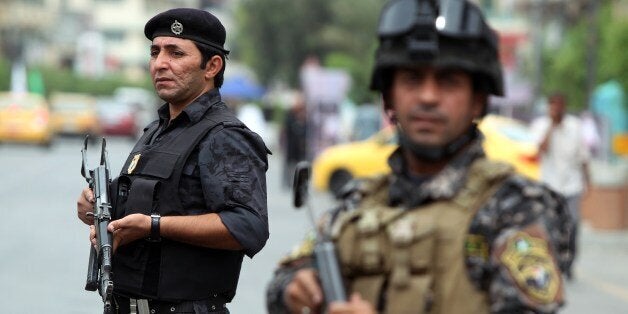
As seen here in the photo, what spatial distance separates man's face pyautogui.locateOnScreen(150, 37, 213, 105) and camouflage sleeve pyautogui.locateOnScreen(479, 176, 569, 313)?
1.88m

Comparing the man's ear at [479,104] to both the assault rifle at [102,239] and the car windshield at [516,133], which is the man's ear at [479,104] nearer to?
the assault rifle at [102,239]

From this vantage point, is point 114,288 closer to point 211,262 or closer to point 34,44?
point 211,262

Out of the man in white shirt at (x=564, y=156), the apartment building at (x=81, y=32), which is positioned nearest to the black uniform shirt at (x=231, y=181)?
the man in white shirt at (x=564, y=156)

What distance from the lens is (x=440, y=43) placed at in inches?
131

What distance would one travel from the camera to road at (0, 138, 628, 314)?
12141 millimetres

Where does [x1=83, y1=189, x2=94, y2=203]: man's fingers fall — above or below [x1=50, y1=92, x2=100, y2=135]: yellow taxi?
above

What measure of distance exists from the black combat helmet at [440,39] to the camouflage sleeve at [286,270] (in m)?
0.42

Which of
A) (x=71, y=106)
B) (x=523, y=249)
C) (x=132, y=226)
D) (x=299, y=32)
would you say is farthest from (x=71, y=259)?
(x=299, y=32)

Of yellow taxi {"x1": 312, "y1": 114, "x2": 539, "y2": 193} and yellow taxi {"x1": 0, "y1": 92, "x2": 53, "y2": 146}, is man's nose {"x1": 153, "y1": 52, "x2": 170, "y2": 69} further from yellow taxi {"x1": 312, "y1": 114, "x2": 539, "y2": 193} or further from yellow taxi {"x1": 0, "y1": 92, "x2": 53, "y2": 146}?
yellow taxi {"x1": 0, "y1": 92, "x2": 53, "y2": 146}

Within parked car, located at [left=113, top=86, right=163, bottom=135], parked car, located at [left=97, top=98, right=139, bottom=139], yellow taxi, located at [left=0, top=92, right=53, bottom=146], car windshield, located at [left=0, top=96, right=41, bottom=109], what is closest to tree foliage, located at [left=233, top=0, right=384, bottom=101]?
parked car, located at [left=113, top=86, right=163, bottom=135]

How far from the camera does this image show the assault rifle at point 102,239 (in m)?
4.68

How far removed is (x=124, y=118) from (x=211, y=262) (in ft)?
169

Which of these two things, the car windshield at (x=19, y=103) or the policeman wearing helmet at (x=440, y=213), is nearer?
the policeman wearing helmet at (x=440, y=213)

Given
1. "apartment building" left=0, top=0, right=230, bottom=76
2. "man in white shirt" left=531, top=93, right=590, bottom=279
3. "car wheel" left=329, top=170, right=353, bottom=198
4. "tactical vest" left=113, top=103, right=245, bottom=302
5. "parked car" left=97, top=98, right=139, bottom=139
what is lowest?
"apartment building" left=0, top=0, right=230, bottom=76
